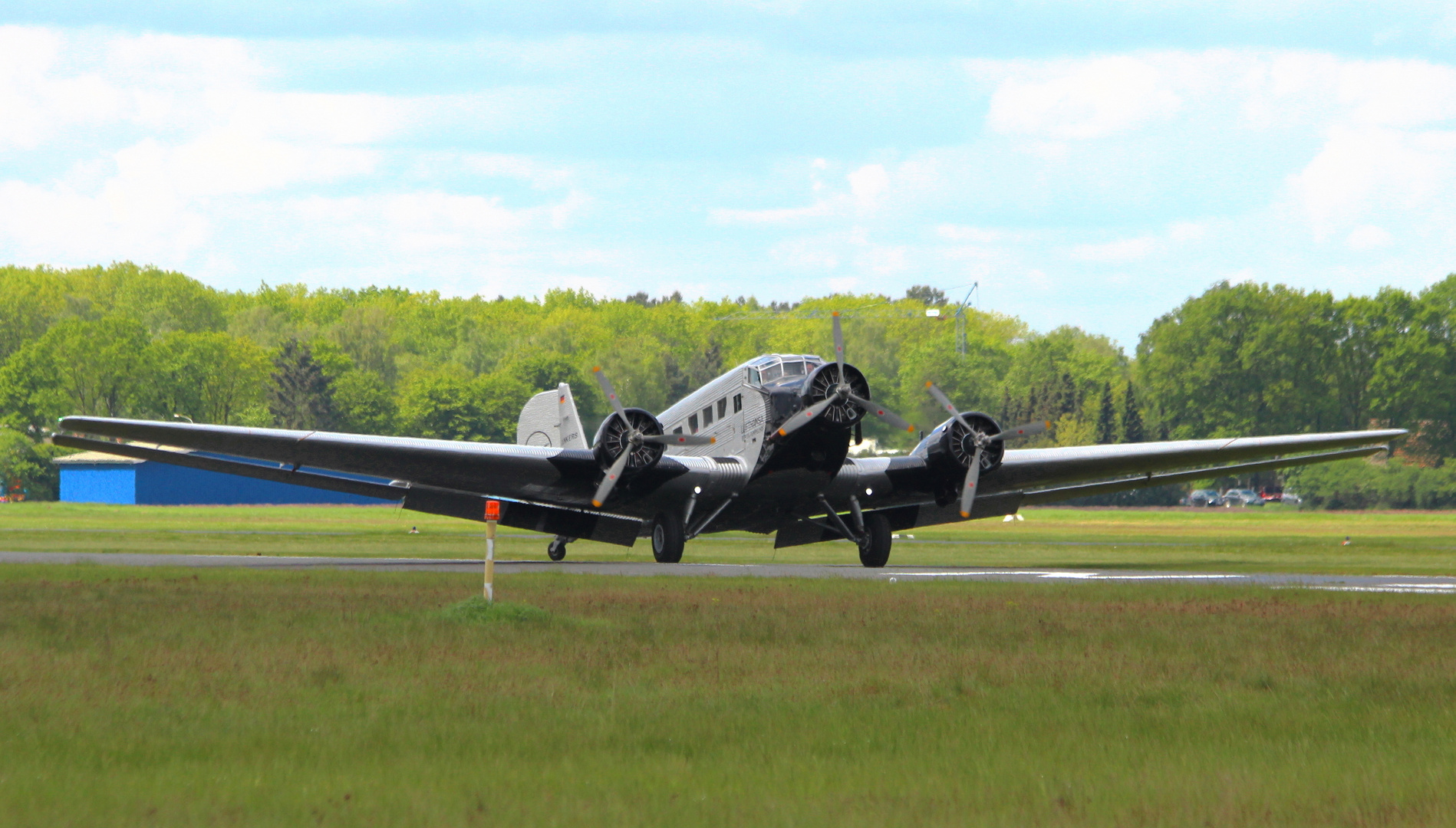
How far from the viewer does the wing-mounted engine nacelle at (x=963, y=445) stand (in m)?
33.5

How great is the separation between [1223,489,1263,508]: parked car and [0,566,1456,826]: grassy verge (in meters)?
113

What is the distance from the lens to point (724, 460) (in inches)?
1321

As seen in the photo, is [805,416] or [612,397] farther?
[612,397]

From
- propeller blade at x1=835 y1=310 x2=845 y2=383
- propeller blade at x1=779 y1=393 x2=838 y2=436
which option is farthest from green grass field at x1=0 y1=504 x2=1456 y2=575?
propeller blade at x1=835 y1=310 x2=845 y2=383

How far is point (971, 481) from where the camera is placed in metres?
33.1

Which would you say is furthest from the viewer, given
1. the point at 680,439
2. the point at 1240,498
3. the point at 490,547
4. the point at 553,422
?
the point at 1240,498

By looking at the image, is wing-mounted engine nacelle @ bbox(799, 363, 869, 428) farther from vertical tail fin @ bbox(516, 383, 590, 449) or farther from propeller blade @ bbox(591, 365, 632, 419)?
vertical tail fin @ bbox(516, 383, 590, 449)

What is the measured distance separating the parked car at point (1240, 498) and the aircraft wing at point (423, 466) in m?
102

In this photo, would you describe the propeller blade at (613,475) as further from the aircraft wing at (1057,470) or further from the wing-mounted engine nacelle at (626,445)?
the aircraft wing at (1057,470)

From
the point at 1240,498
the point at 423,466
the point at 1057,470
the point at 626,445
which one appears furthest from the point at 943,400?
the point at 1240,498

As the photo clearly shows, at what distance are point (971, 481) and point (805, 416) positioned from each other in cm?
430

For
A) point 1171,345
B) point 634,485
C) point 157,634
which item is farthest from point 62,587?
point 1171,345

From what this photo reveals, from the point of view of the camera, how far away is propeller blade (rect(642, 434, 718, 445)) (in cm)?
3256

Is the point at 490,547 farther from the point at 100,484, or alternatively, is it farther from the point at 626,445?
the point at 100,484
